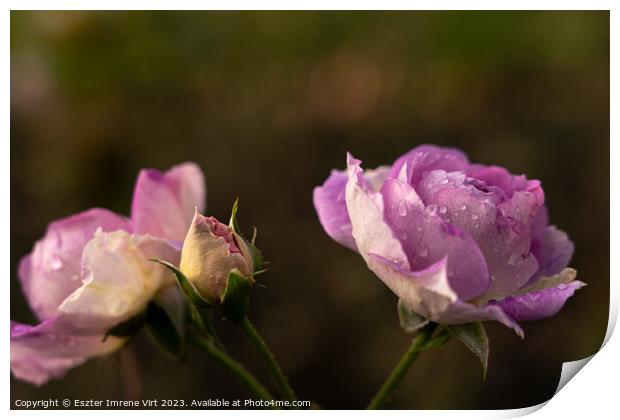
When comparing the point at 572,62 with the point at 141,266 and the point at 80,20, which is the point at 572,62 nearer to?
the point at 80,20

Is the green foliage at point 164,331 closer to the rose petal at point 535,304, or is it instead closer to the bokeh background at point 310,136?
the rose petal at point 535,304

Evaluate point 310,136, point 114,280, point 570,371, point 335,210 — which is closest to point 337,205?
point 335,210

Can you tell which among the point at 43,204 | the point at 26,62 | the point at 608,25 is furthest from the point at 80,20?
the point at 608,25

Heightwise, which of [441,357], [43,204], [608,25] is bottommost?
[441,357]

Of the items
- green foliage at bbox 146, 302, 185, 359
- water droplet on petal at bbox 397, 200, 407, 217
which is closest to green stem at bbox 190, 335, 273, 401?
green foliage at bbox 146, 302, 185, 359

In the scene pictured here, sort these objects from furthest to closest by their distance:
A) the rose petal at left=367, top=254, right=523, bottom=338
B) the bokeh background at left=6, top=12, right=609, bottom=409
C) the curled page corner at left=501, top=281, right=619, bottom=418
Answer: the bokeh background at left=6, top=12, right=609, bottom=409, the curled page corner at left=501, top=281, right=619, bottom=418, the rose petal at left=367, top=254, right=523, bottom=338

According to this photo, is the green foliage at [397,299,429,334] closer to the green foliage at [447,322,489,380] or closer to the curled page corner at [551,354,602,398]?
the green foliage at [447,322,489,380]
